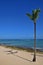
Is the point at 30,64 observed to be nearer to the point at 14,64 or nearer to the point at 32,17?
the point at 14,64

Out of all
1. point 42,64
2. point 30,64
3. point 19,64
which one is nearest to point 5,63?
point 19,64

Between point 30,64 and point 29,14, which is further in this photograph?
point 29,14

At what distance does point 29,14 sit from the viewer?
77.1ft

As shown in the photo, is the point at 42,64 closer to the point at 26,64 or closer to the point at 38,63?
the point at 38,63

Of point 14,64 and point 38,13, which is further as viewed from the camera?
point 38,13

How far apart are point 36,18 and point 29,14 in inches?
44.7

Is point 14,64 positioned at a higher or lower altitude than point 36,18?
lower

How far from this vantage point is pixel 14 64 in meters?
21.5

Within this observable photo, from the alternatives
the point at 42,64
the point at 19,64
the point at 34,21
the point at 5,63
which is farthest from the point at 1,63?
the point at 34,21

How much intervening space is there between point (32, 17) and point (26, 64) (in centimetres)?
638

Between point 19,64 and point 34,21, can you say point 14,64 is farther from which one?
point 34,21

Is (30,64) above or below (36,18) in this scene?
below

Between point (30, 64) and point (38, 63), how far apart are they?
1441mm

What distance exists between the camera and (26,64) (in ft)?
71.6
